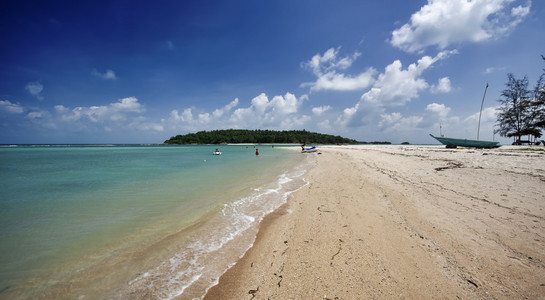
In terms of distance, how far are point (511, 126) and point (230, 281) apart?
46782 millimetres

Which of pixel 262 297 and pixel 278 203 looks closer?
pixel 262 297

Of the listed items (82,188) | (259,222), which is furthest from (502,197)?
(82,188)

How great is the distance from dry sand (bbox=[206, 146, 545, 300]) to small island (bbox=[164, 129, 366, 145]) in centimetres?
14325

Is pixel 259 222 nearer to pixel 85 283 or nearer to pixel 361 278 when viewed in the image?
pixel 361 278

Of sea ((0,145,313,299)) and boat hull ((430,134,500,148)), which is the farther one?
boat hull ((430,134,500,148))

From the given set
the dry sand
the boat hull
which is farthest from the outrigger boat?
the dry sand

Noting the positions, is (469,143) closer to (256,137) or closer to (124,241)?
(124,241)

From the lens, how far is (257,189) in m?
9.77

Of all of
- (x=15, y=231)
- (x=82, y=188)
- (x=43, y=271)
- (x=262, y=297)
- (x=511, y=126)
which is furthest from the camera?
(x=511, y=126)

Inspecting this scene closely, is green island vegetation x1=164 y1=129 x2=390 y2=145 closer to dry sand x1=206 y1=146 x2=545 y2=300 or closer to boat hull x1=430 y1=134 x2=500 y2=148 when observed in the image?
boat hull x1=430 y1=134 x2=500 y2=148

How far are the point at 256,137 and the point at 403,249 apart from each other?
153 meters

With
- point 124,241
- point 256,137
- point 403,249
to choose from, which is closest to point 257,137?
point 256,137

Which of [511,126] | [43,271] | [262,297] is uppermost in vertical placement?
[511,126]

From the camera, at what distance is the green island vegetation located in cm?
15212
